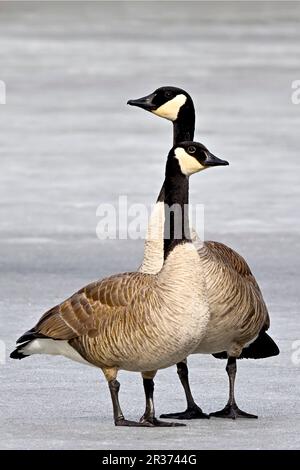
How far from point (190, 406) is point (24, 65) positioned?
18.1m

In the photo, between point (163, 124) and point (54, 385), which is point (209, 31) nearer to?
point (163, 124)

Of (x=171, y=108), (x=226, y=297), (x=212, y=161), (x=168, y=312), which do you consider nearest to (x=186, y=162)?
(x=212, y=161)

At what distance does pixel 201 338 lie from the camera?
6598mm

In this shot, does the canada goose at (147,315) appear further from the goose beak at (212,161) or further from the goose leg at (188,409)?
the goose leg at (188,409)

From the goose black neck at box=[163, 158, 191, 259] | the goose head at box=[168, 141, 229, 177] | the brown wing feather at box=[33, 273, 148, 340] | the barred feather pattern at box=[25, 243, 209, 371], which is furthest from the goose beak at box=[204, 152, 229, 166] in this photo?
the brown wing feather at box=[33, 273, 148, 340]

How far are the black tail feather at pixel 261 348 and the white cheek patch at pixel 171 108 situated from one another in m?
1.27

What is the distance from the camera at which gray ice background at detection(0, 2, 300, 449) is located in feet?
23.5

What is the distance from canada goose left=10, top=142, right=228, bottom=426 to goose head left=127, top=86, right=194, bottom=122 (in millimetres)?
1087

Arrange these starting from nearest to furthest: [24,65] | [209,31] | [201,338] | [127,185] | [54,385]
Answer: [201,338], [54,385], [127,185], [24,65], [209,31]

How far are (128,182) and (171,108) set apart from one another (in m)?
6.63

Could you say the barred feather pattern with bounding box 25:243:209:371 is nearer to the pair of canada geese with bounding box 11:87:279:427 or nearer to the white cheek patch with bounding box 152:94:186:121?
the pair of canada geese with bounding box 11:87:279:427

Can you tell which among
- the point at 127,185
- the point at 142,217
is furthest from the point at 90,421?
the point at 127,185

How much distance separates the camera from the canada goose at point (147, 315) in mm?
6500

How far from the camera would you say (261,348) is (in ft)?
24.6
